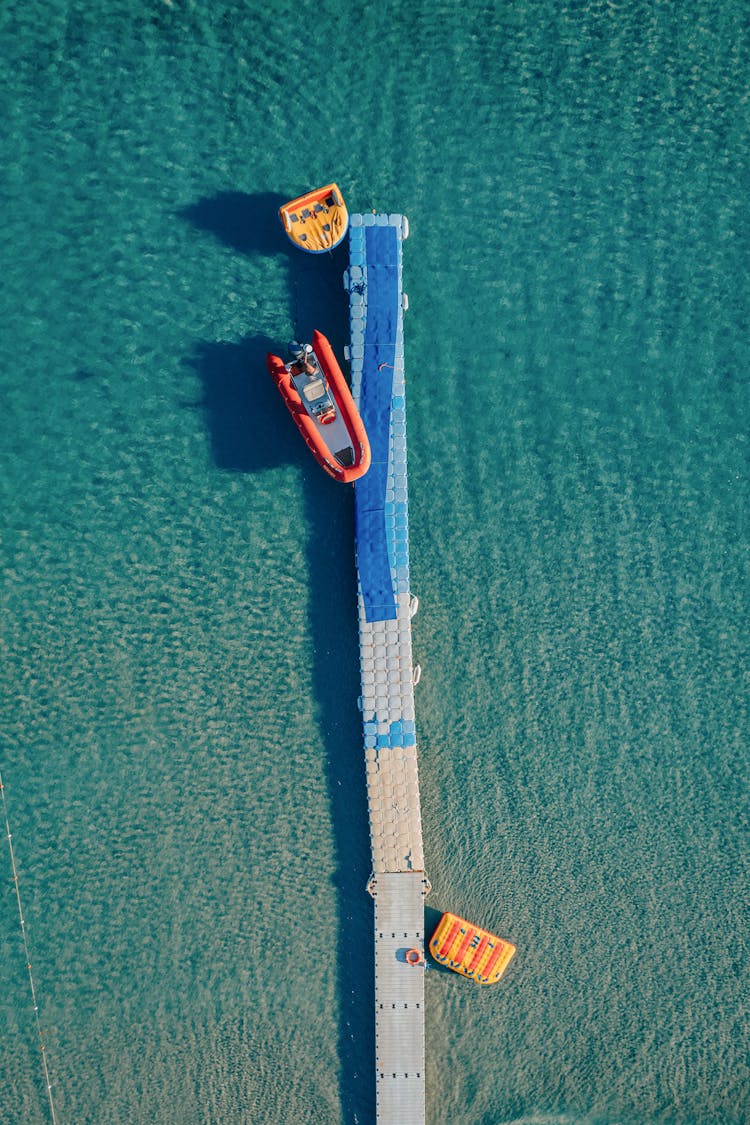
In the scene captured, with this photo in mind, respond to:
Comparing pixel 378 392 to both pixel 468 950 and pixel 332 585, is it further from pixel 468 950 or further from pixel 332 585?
pixel 468 950

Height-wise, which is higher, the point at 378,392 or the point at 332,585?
the point at 378,392

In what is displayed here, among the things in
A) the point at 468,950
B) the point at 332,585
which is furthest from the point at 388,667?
the point at 468,950

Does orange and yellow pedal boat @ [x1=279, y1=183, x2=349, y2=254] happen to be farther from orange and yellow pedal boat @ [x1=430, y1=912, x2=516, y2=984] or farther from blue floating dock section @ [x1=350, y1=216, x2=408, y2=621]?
orange and yellow pedal boat @ [x1=430, y1=912, x2=516, y2=984]

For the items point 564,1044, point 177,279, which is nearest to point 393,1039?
point 564,1044

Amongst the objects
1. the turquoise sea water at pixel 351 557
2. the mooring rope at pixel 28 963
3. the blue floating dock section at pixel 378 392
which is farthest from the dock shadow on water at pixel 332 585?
the mooring rope at pixel 28 963

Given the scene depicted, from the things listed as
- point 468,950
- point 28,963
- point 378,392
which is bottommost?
point 28,963

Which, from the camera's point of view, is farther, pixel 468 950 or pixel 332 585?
pixel 332 585
